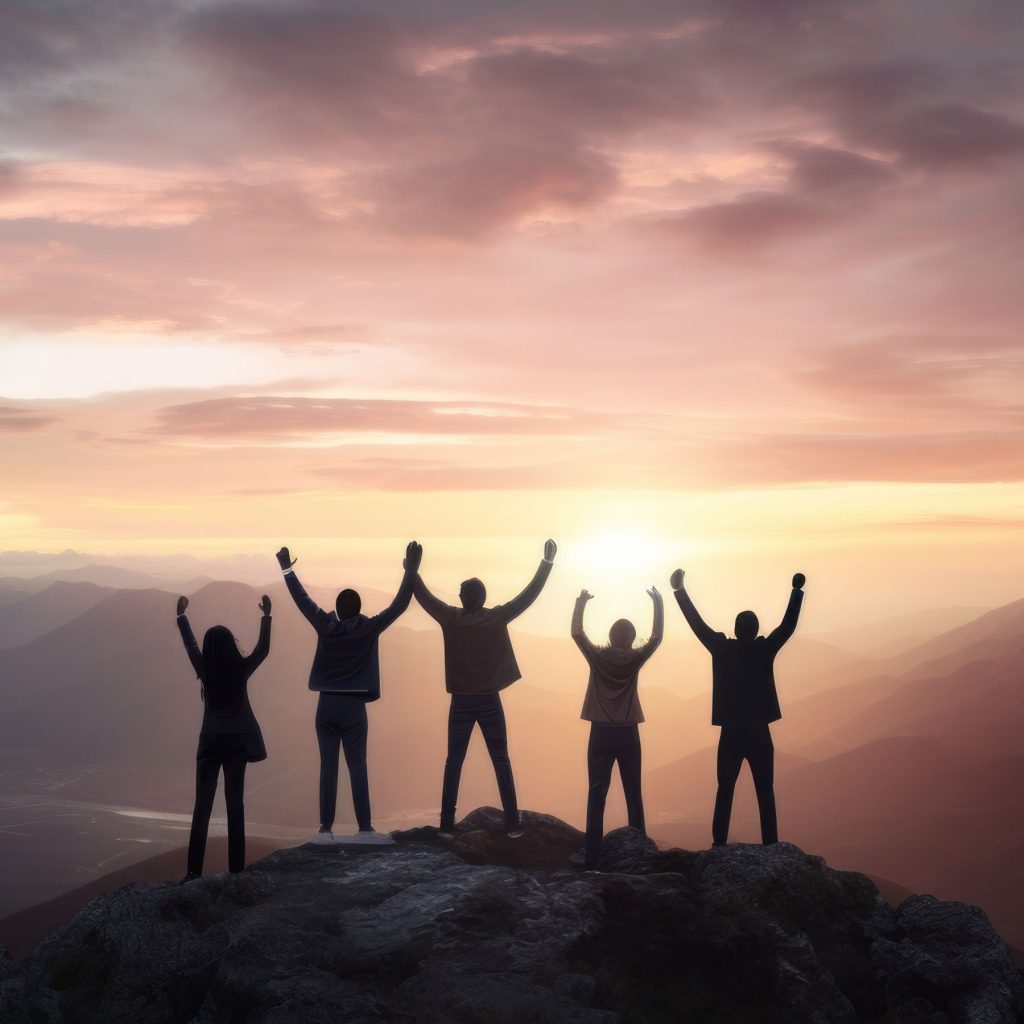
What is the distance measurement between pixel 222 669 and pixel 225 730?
3.12 feet

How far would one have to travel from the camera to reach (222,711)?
14.9m

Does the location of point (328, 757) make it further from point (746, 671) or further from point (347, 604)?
point (746, 671)

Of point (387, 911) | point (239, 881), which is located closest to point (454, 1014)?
point (387, 911)

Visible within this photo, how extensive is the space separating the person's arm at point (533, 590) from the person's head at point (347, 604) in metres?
2.35

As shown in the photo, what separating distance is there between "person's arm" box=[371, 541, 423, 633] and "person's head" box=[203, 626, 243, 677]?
2.15 m

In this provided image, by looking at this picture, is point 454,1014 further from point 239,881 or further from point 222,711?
point 222,711

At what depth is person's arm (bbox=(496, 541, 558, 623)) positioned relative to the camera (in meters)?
15.3

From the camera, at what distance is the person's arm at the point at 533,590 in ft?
50.3

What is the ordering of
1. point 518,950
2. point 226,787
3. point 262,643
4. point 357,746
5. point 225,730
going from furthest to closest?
point 357,746 < point 226,787 < point 225,730 < point 262,643 < point 518,950

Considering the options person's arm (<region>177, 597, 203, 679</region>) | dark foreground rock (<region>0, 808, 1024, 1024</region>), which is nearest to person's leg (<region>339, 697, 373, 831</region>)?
dark foreground rock (<region>0, 808, 1024, 1024</region>)

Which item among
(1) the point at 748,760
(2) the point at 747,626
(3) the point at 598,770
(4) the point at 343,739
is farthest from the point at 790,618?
(4) the point at 343,739

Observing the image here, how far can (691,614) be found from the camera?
15664 mm

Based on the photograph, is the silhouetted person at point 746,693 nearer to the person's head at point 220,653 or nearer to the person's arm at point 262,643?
the person's arm at point 262,643

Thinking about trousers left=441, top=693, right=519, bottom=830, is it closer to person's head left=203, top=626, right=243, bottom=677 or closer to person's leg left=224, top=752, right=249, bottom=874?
person's leg left=224, top=752, right=249, bottom=874
